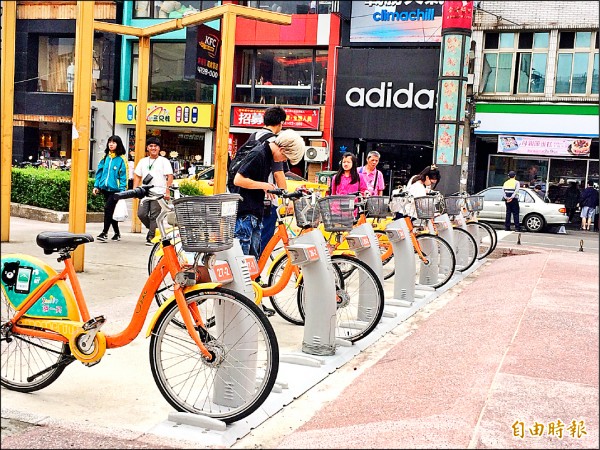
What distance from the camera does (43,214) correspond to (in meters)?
12.6

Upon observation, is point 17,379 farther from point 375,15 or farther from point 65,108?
→ point 65,108

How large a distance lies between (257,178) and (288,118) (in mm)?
20549

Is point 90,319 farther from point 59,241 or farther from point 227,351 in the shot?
point 227,351

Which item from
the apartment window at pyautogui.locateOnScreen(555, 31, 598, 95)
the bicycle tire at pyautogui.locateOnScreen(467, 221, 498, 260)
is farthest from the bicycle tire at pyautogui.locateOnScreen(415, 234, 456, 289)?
the apartment window at pyautogui.locateOnScreen(555, 31, 598, 95)

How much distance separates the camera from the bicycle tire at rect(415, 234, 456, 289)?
8555mm

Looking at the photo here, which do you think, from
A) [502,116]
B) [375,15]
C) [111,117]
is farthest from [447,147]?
[111,117]

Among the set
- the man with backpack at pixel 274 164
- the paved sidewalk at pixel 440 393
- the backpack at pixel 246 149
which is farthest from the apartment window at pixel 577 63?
the backpack at pixel 246 149

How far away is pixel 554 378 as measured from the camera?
4.68 metres

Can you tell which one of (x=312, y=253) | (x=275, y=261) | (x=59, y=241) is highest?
(x=59, y=241)

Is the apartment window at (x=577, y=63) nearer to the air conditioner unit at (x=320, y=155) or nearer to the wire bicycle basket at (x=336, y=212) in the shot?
the air conditioner unit at (x=320, y=155)

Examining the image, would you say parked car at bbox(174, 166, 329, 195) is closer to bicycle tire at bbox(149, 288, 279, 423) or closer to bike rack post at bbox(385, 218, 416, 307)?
bike rack post at bbox(385, 218, 416, 307)

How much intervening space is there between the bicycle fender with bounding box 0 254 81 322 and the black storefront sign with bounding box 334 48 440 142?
2155 centimetres

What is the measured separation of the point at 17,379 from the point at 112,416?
31.3 inches

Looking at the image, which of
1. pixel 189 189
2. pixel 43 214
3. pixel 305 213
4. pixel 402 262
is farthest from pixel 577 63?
pixel 305 213
